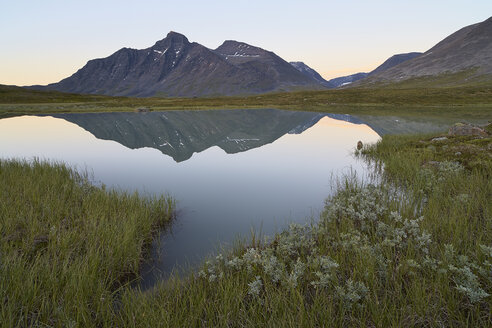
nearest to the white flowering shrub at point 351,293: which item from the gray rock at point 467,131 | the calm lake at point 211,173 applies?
the calm lake at point 211,173

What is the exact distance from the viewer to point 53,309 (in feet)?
16.6

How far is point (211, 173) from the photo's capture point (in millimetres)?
19453

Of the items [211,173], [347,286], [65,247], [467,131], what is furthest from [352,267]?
[467,131]

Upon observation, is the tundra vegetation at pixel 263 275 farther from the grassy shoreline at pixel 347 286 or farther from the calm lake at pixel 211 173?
the calm lake at pixel 211 173

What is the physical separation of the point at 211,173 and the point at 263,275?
13.9 m

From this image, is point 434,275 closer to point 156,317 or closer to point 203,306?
point 203,306

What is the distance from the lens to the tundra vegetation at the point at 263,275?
4.68 m

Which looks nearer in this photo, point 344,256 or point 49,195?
point 344,256

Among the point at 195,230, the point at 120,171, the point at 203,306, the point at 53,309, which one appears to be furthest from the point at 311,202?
the point at 120,171

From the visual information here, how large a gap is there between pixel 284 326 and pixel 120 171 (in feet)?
60.5

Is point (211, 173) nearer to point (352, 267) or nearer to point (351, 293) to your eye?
point (352, 267)

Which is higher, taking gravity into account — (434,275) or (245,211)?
(434,275)

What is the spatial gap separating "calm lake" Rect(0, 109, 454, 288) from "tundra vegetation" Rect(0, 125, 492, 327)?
4.73 ft

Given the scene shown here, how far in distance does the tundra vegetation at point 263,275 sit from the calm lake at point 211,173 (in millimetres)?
1442
